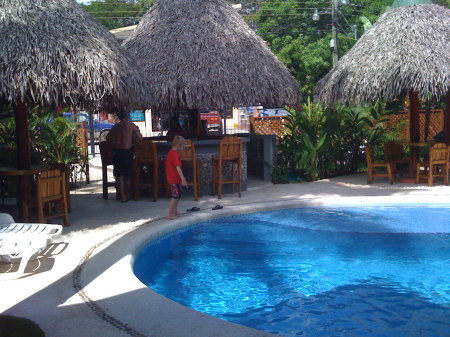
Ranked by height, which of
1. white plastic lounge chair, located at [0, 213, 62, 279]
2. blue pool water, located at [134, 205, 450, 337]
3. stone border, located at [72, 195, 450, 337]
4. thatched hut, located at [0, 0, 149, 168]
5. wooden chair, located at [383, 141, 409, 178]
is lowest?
blue pool water, located at [134, 205, 450, 337]

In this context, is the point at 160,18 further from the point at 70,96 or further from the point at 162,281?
the point at 162,281

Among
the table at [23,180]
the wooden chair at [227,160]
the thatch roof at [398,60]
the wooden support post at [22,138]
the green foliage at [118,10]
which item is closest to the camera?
the table at [23,180]

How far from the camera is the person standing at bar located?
10547mm

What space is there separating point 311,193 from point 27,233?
642cm

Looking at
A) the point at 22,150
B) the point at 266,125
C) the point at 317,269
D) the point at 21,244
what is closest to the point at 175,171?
the point at 22,150

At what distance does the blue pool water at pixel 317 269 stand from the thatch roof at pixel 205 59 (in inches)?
110

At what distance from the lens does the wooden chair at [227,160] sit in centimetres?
1070

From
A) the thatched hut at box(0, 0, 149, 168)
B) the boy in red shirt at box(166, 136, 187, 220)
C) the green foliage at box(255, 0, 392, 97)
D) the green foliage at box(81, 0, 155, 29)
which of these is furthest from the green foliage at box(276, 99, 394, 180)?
the green foliage at box(81, 0, 155, 29)

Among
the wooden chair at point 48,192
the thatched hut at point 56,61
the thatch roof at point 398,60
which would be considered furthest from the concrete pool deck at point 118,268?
the thatch roof at point 398,60

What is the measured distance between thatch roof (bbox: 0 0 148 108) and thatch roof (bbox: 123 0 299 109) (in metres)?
2.18

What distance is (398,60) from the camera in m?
11.5

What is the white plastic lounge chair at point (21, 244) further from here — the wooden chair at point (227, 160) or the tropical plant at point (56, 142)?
the tropical plant at point (56, 142)

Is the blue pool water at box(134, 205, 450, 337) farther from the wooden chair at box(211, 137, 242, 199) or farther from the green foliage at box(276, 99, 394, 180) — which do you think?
the green foliage at box(276, 99, 394, 180)

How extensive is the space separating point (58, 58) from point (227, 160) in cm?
421
